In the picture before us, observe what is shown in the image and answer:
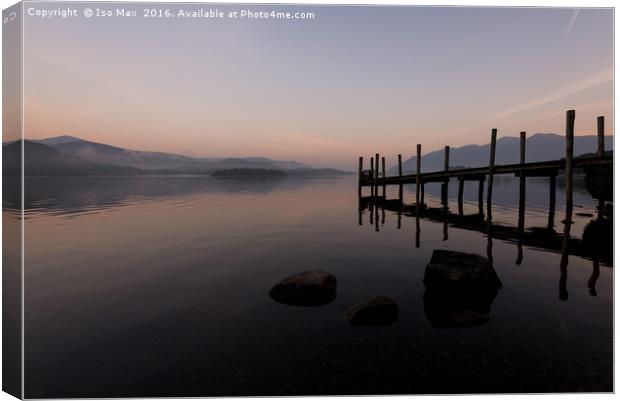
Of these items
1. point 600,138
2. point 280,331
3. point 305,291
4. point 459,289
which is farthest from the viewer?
point 600,138

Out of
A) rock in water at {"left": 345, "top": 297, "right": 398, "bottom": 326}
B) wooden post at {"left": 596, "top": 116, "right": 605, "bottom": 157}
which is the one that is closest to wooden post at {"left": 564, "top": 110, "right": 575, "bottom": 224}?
wooden post at {"left": 596, "top": 116, "right": 605, "bottom": 157}

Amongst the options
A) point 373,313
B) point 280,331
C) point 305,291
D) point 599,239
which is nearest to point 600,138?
point 599,239

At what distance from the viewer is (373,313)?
610 centimetres

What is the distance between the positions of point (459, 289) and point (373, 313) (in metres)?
2.22

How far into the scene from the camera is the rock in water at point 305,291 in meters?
6.93

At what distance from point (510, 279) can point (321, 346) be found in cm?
584

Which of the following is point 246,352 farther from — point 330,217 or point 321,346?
point 330,217

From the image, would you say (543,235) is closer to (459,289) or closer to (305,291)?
(459,289)

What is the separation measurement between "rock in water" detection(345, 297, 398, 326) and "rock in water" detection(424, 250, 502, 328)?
0.71 meters

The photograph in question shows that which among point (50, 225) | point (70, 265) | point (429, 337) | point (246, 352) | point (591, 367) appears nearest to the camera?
point (591, 367)

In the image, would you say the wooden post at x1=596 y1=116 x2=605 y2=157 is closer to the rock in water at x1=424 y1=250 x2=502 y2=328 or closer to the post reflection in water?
the post reflection in water

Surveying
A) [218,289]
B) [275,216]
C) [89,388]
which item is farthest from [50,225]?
[89,388]

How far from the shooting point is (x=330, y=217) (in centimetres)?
2202

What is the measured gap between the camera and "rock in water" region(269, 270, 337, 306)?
22.7ft
